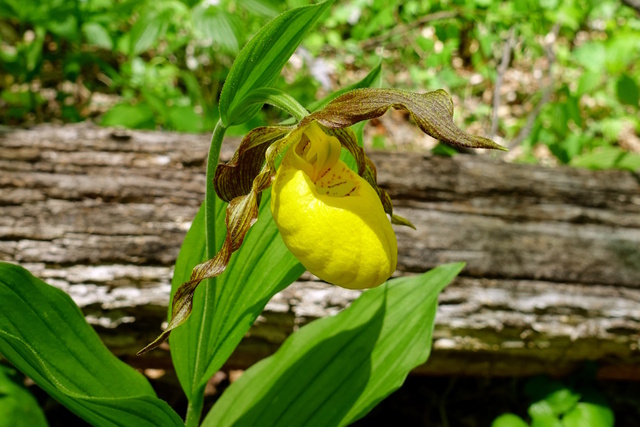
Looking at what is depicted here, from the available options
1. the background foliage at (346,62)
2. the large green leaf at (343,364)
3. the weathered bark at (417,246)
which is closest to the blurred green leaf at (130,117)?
the background foliage at (346,62)

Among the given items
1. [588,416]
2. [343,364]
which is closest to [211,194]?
[343,364]

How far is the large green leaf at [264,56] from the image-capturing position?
0.79 meters

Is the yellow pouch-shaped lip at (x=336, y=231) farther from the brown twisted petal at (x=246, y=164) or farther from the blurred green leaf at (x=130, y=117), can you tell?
the blurred green leaf at (x=130, y=117)

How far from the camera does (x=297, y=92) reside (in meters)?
2.86

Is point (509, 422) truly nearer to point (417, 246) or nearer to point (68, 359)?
point (417, 246)

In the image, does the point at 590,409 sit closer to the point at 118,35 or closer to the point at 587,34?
the point at 118,35

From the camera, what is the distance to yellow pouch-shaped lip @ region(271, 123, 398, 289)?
34.1 inches

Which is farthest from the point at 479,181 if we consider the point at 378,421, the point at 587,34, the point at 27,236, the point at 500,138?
the point at 587,34

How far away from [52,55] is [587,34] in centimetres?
397

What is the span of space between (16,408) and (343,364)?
0.72m

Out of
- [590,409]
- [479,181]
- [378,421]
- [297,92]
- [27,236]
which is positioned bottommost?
[378,421]

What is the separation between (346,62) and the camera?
3916 millimetres

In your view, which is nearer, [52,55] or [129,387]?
[129,387]

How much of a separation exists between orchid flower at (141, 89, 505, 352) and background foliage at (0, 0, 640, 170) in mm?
1115
